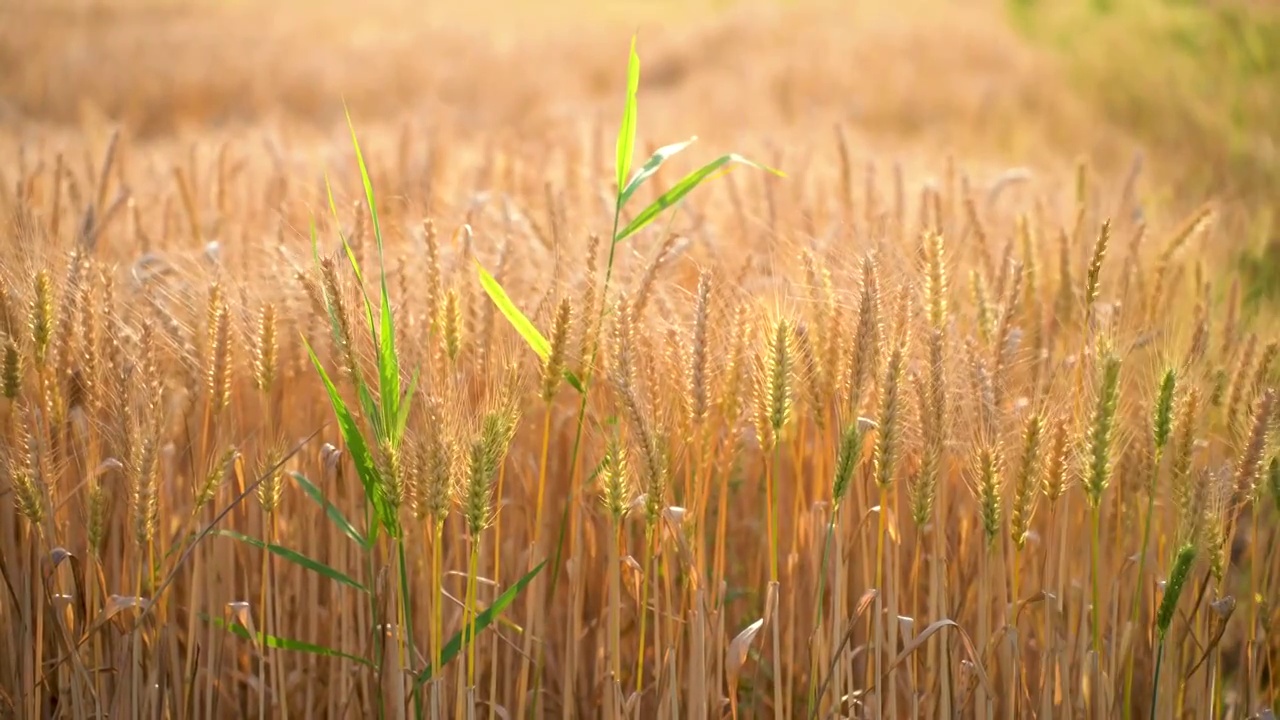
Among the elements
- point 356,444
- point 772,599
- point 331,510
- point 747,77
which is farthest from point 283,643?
point 747,77

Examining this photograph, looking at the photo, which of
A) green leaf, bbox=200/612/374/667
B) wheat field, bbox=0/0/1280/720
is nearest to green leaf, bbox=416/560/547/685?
wheat field, bbox=0/0/1280/720

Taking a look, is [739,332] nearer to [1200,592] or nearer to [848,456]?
[848,456]

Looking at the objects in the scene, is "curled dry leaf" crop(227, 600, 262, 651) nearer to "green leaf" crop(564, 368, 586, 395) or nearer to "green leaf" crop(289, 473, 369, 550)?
"green leaf" crop(289, 473, 369, 550)

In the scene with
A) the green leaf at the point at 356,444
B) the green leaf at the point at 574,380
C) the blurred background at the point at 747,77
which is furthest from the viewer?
the blurred background at the point at 747,77

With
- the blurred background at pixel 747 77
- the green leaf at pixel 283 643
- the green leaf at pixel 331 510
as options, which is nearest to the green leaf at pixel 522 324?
the green leaf at pixel 331 510

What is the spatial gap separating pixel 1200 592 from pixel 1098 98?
721 centimetres

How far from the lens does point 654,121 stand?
7652mm

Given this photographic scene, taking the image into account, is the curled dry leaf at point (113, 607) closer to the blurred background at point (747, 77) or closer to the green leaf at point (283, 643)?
the green leaf at point (283, 643)

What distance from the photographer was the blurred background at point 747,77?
621cm

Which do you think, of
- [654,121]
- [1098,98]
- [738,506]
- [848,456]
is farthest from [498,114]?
[848,456]

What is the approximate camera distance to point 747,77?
936 cm

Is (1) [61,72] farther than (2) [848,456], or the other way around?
(1) [61,72]

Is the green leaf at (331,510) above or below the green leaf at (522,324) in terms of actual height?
below

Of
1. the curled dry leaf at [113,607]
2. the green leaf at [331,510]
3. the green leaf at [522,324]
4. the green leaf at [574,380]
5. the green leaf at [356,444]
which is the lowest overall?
the curled dry leaf at [113,607]
